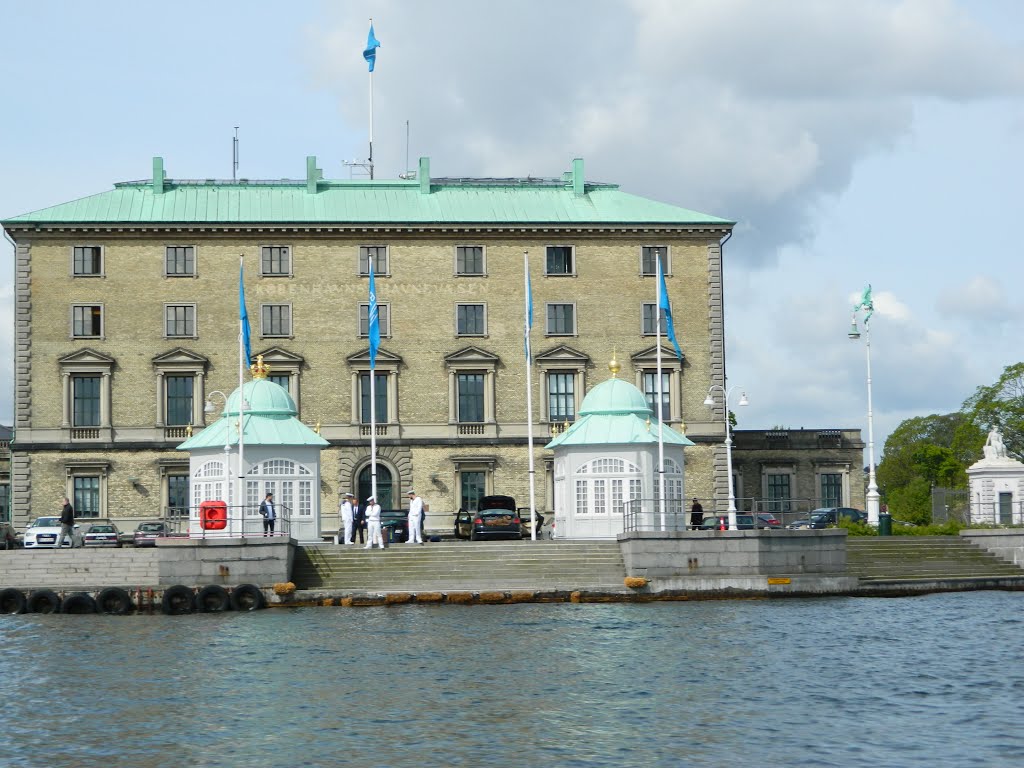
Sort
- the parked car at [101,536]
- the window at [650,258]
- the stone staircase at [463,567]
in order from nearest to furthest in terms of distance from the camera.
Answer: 1. the stone staircase at [463,567]
2. the parked car at [101,536]
3. the window at [650,258]

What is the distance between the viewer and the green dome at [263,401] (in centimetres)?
6162

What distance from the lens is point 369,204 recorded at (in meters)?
81.9

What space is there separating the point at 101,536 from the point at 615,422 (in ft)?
74.6

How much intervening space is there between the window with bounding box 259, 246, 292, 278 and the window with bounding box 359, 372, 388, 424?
251 inches

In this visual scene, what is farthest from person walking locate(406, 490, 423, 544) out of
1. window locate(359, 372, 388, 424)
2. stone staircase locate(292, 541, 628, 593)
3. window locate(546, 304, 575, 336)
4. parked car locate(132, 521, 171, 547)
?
window locate(546, 304, 575, 336)

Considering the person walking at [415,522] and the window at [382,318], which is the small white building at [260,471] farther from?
the window at [382,318]

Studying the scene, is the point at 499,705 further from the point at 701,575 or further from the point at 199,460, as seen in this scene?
the point at 199,460

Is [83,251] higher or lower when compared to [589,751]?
higher

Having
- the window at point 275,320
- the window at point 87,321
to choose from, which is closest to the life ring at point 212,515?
the window at point 275,320

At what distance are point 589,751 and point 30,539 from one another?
43.3 m

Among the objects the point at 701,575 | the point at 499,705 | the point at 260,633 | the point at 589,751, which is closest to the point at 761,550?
the point at 701,575

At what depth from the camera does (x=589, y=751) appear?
27.3 meters

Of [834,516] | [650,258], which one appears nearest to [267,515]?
[834,516]

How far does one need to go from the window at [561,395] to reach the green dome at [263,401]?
19.8m
